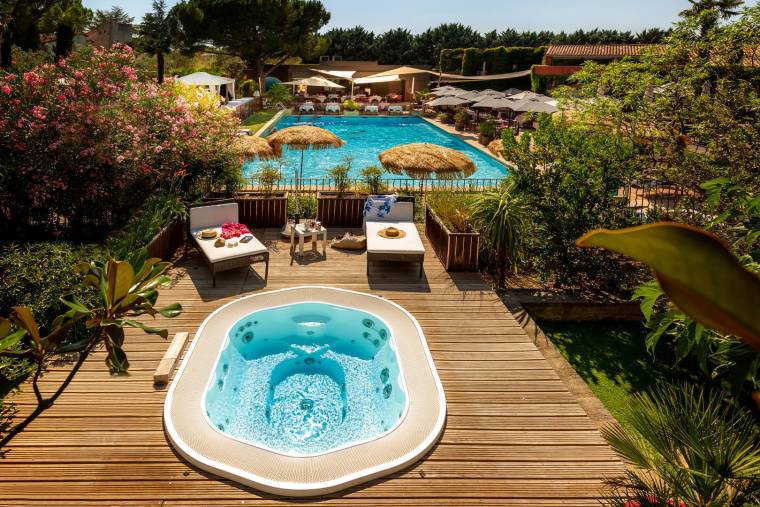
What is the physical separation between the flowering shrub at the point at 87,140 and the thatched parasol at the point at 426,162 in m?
3.85

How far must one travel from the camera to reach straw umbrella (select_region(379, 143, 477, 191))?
10.6 m

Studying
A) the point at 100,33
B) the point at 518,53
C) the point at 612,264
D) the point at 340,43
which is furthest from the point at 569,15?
the point at 612,264

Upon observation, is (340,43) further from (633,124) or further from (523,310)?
(523,310)

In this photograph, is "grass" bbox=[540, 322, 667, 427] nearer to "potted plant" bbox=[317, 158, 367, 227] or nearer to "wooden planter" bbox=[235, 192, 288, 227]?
"potted plant" bbox=[317, 158, 367, 227]

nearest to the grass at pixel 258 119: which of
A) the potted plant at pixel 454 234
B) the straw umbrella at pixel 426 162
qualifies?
the straw umbrella at pixel 426 162

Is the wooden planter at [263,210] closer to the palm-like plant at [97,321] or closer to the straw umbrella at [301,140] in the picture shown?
the straw umbrella at [301,140]

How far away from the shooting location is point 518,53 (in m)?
42.5

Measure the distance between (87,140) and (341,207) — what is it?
15.5 ft

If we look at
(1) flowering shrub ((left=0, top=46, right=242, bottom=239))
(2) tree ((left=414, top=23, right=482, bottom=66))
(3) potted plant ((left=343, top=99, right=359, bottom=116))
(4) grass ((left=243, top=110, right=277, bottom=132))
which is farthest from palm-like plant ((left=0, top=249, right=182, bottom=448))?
(2) tree ((left=414, top=23, right=482, bottom=66))

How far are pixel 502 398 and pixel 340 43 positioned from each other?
55305mm

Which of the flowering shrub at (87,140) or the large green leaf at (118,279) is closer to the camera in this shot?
the large green leaf at (118,279)

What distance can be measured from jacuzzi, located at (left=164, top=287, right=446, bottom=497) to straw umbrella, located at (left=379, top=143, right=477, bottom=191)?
3.86 meters

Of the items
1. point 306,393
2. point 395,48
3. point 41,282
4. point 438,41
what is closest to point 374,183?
point 306,393

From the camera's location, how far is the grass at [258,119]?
2462 cm
